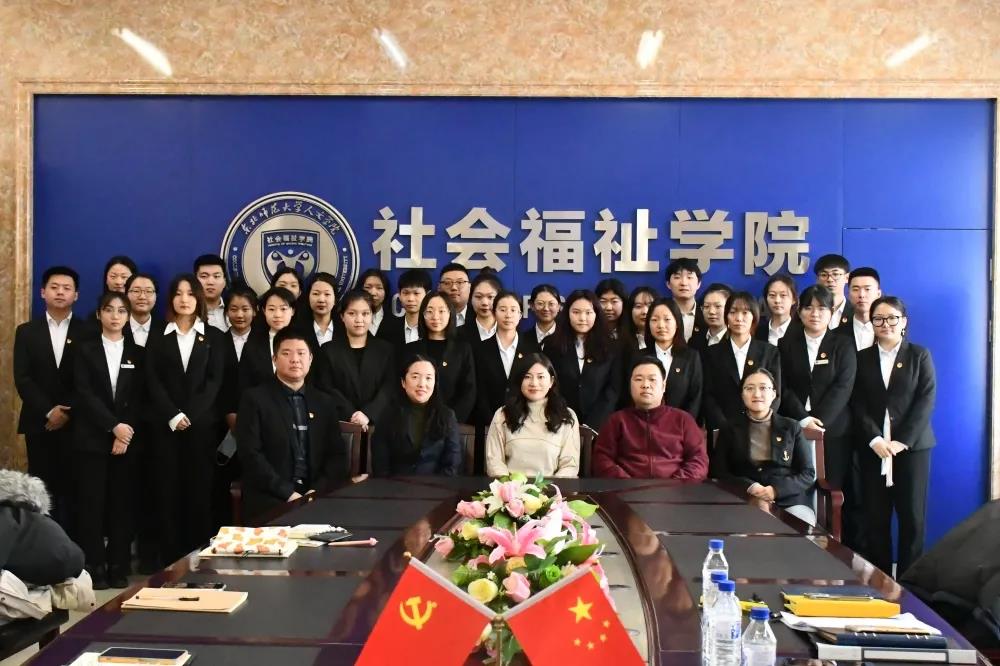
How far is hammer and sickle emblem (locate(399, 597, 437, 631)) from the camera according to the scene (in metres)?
1.36

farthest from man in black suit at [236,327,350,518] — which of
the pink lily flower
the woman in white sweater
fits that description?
the pink lily flower

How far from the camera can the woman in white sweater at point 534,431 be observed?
4020mm

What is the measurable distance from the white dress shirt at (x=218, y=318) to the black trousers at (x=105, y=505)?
2.68 ft

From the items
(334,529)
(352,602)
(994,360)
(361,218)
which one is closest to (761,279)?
(994,360)

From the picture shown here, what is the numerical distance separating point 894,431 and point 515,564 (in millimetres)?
3754

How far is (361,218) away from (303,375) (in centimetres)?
184

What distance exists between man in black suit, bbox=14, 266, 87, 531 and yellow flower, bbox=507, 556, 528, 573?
3.99 meters

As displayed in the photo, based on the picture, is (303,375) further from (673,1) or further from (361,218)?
(673,1)

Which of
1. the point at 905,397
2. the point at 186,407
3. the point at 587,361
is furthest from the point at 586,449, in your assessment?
the point at 186,407

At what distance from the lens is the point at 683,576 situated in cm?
211

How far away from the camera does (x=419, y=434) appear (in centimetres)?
407

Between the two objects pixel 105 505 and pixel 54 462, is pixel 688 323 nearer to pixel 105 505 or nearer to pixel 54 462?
pixel 105 505

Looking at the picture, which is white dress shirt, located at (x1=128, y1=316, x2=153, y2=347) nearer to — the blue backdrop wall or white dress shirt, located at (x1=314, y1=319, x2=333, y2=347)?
the blue backdrop wall

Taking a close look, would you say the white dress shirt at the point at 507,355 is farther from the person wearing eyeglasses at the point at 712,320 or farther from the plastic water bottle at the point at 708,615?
Answer: the plastic water bottle at the point at 708,615
